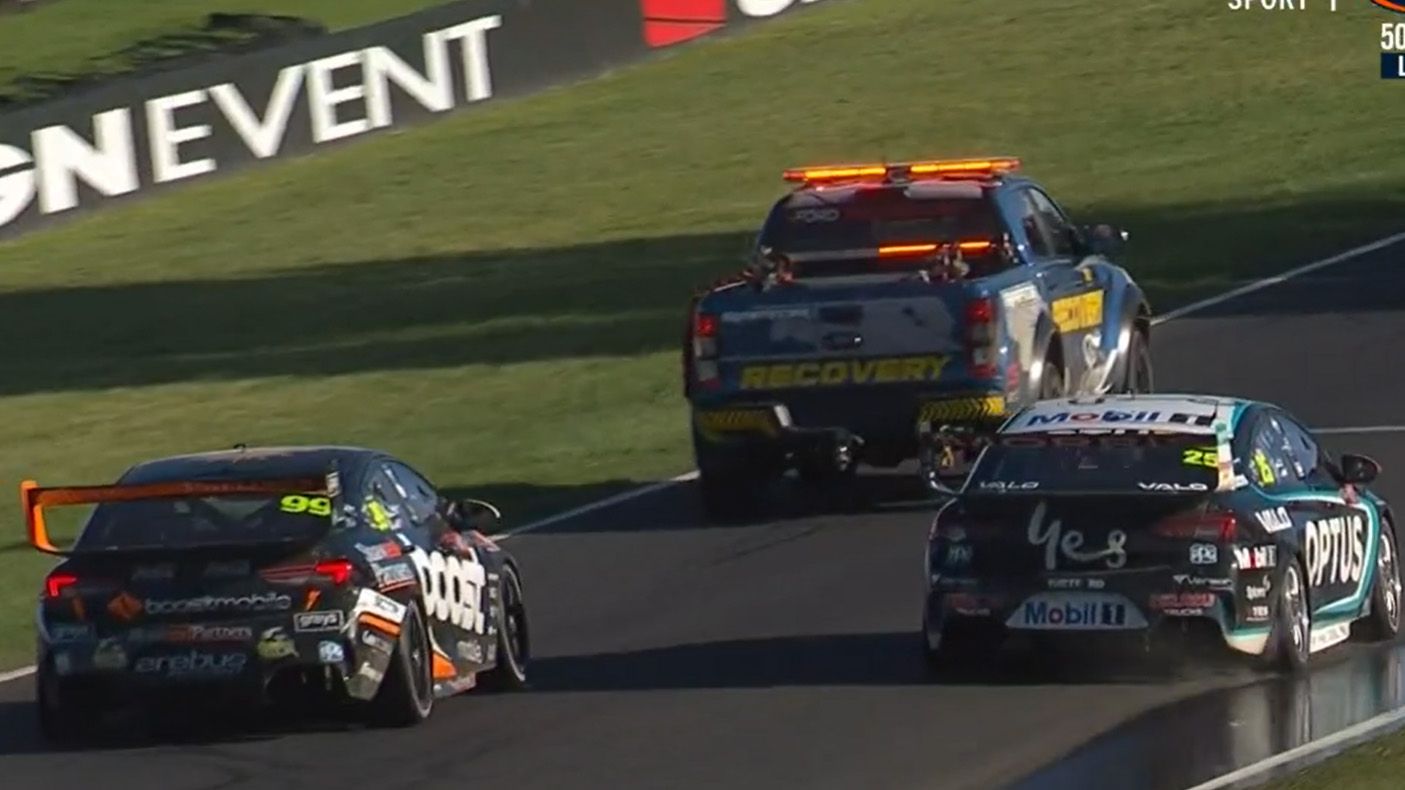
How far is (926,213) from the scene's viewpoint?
862 inches

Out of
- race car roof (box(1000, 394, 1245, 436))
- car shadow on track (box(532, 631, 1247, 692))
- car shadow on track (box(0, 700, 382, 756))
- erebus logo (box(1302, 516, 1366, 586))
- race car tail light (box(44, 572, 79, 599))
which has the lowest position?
car shadow on track (box(532, 631, 1247, 692))

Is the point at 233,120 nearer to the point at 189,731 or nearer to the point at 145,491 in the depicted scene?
the point at 189,731

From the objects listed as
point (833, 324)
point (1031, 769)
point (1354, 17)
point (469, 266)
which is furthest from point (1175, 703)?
point (1354, 17)

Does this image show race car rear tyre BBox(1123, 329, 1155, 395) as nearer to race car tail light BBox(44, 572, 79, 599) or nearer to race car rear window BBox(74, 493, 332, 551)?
race car rear window BBox(74, 493, 332, 551)

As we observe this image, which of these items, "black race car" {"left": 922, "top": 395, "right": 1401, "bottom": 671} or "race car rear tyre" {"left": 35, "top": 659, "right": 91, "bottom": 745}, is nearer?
"race car rear tyre" {"left": 35, "top": 659, "right": 91, "bottom": 745}

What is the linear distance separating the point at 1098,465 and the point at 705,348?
630 centimetres

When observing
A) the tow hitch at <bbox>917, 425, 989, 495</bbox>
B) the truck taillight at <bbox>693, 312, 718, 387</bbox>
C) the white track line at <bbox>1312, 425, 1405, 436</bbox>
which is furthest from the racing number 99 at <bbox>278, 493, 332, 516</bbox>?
the white track line at <bbox>1312, 425, 1405, 436</bbox>

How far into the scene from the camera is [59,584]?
47.1 ft

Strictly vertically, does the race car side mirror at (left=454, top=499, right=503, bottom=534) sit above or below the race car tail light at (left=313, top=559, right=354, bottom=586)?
below

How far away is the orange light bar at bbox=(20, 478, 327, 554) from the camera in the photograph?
14.5m

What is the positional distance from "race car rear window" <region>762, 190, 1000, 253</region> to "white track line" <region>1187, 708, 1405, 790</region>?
811 centimetres

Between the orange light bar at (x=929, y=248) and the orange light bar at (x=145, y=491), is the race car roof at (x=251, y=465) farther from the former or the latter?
the orange light bar at (x=929, y=248)

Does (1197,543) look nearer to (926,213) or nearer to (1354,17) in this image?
(926,213)

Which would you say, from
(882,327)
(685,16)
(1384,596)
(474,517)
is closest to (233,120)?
→ (685,16)
